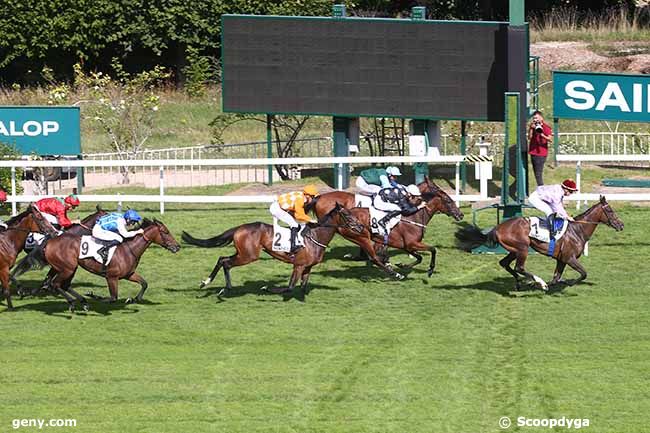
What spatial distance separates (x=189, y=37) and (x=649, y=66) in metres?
10.7

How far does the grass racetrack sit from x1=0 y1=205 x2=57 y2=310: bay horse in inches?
15.8

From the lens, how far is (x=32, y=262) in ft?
58.6

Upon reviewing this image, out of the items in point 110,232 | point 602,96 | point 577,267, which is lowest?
point 577,267

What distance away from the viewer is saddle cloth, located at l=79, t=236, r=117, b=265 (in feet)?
56.3

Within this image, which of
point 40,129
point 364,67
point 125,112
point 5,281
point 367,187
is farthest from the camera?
point 125,112

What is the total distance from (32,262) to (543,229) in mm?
5915

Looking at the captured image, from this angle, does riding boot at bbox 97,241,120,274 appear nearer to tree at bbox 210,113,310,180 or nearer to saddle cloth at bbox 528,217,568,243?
saddle cloth at bbox 528,217,568,243

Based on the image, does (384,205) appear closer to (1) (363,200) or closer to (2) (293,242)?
(1) (363,200)

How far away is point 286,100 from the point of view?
2459 centimetres

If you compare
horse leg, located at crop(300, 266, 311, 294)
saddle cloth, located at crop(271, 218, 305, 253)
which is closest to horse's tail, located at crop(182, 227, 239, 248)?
saddle cloth, located at crop(271, 218, 305, 253)

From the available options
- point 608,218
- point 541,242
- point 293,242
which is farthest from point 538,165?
point 293,242

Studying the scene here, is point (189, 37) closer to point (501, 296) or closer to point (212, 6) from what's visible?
point (212, 6)

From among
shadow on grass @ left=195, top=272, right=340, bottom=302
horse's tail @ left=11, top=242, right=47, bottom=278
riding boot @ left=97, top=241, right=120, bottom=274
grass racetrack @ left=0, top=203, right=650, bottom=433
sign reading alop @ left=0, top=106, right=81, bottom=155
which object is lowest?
grass racetrack @ left=0, top=203, right=650, bottom=433

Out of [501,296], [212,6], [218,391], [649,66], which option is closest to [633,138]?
[649,66]
